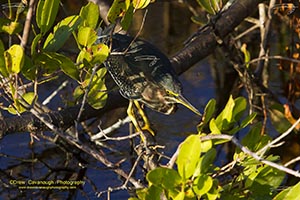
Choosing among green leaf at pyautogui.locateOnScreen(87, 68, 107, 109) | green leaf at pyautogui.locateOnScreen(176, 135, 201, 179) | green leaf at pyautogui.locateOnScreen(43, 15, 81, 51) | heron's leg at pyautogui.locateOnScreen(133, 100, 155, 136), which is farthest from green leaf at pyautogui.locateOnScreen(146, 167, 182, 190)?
heron's leg at pyautogui.locateOnScreen(133, 100, 155, 136)

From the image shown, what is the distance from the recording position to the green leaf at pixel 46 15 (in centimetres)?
120

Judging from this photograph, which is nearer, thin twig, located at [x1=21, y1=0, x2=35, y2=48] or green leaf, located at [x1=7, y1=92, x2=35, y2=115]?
thin twig, located at [x1=21, y1=0, x2=35, y2=48]

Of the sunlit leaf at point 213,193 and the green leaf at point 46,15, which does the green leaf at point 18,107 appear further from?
the sunlit leaf at point 213,193

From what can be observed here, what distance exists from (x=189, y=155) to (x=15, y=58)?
0.30 meters

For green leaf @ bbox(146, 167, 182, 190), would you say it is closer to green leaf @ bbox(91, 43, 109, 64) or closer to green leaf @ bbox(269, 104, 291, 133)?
green leaf @ bbox(91, 43, 109, 64)

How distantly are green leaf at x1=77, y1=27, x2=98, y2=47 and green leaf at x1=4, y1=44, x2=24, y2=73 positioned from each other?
143 mm

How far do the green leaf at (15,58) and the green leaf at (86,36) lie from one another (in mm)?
143

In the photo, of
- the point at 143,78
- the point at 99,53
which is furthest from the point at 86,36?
the point at 143,78

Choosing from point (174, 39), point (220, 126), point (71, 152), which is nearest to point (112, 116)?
point (71, 152)

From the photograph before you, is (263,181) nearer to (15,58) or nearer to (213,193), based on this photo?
(213,193)

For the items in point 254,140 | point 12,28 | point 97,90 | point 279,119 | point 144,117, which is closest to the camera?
point 12,28

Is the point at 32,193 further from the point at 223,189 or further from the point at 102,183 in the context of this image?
the point at 223,189

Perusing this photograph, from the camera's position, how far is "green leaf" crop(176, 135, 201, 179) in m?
1.07

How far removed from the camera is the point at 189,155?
108cm
